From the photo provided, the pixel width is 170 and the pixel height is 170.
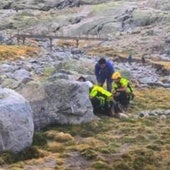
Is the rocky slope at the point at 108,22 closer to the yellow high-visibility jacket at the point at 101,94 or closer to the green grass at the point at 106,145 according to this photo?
the yellow high-visibility jacket at the point at 101,94

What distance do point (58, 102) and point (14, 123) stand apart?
16.8 feet

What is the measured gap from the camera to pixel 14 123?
62.1 ft

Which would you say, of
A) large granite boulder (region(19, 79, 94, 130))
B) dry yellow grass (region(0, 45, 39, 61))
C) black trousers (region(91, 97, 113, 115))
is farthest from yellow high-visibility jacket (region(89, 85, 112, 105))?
dry yellow grass (region(0, 45, 39, 61))

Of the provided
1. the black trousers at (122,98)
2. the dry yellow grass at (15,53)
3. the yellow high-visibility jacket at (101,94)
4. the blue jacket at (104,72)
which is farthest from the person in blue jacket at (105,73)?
the dry yellow grass at (15,53)

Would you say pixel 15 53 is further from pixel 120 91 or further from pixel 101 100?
pixel 101 100

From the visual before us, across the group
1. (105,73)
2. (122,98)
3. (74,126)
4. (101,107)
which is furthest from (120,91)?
(74,126)

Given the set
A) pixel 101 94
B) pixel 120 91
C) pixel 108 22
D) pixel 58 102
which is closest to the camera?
pixel 58 102

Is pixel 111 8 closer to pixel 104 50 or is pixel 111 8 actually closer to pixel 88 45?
pixel 88 45

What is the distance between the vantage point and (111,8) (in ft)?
370

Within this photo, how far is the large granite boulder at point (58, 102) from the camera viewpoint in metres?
23.0

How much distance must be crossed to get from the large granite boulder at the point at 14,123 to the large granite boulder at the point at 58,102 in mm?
3045

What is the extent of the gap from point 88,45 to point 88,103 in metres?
59.4

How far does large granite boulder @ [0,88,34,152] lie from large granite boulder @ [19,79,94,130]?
120 inches

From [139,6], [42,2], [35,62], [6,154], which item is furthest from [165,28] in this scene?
[6,154]
